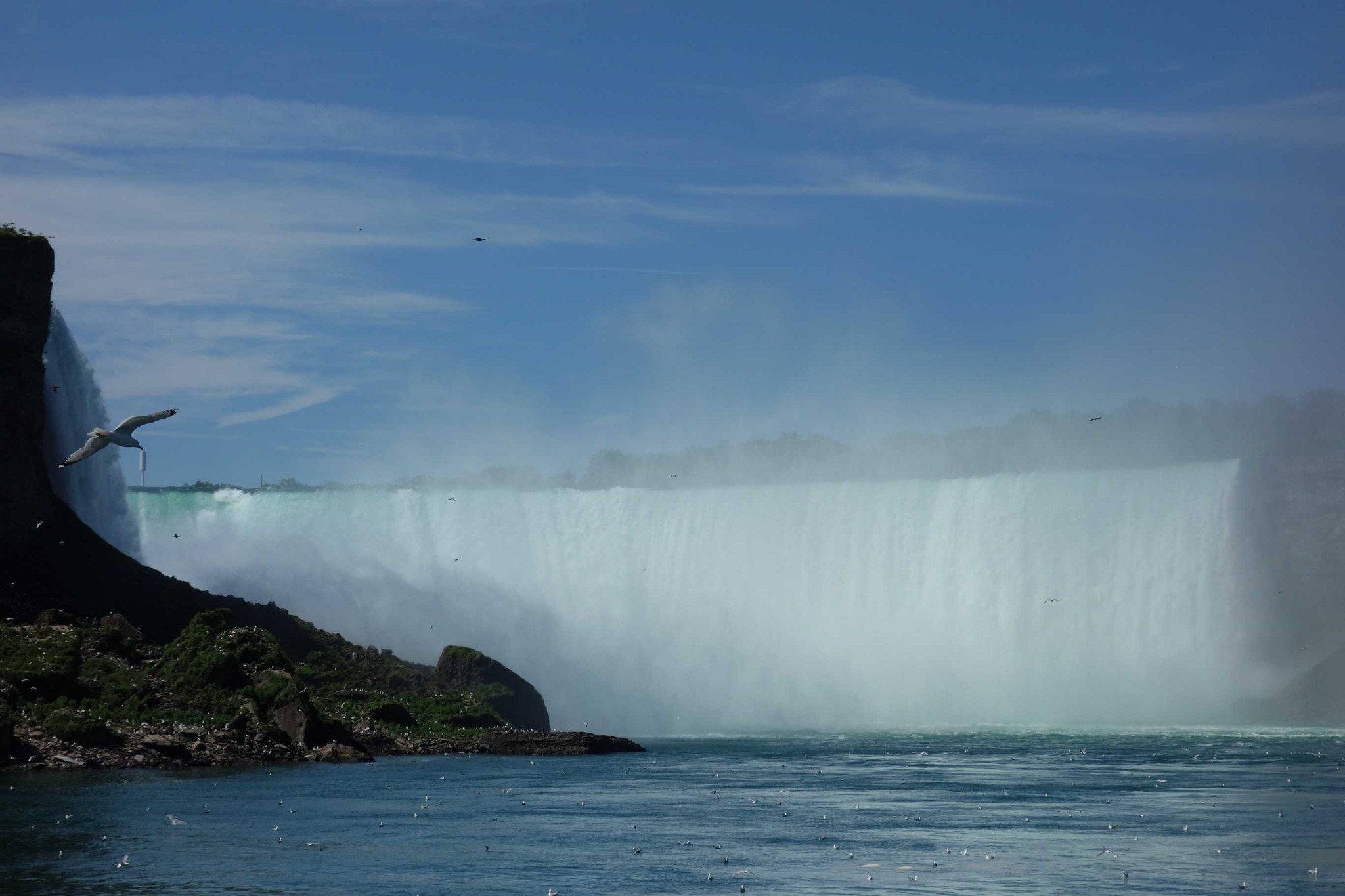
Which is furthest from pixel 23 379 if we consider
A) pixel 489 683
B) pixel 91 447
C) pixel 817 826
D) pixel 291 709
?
pixel 817 826

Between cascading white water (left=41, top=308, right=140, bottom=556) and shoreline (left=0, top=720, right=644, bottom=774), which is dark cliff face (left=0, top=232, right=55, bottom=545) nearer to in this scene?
cascading white water (left=41, top=308, right=140, bottom=556)

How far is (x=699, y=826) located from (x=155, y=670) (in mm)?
20890

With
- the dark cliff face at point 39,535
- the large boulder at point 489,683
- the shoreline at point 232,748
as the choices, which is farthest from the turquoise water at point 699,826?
the dark cliff face at point 39,535

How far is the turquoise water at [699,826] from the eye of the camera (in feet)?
76.1

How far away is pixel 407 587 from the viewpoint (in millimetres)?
66500

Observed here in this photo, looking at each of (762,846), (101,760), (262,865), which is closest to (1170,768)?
(762,846)

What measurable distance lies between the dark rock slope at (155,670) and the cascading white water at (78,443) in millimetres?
4255

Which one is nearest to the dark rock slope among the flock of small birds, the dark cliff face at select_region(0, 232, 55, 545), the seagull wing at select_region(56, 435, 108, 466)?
the dark cliff face at select_region(0, 232, 55, 545)

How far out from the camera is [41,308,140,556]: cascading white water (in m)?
52.8

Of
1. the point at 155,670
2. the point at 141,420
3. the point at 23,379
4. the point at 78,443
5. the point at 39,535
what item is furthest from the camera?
the point at 78,443

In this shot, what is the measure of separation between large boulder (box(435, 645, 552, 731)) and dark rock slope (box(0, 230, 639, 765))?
66 millimetres

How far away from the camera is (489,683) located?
53750 mm

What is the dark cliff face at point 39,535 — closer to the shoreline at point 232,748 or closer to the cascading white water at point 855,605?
the shoreline at point 232,748

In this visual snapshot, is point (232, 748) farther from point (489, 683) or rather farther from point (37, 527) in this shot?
point (489, 683)
